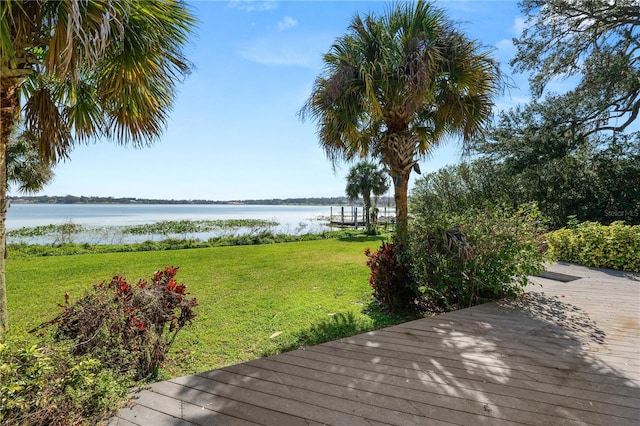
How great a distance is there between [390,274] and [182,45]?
3.84 m

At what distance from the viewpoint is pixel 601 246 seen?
6.61 meters

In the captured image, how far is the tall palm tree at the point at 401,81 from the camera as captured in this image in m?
4.43

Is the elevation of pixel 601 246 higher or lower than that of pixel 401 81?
lower

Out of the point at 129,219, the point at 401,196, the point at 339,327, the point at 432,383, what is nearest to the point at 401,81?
the point at 401,196

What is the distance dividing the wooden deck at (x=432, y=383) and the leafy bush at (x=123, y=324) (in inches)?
16.3

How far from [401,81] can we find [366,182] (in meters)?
18.6

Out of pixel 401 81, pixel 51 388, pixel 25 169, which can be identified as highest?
pixel 401 81

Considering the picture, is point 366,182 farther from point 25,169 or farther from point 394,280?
point 394,280

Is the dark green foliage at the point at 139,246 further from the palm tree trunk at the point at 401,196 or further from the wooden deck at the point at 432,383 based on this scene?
the wooden deck at the point at 432,383

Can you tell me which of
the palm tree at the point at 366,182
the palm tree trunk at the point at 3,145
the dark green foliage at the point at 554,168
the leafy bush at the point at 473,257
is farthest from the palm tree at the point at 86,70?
the palm tree at the point at 366,182

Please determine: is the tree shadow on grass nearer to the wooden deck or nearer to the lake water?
the wooden deck

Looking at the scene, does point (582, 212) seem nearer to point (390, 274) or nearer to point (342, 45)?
point (390, 274)

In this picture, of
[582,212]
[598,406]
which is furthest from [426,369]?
[582,212]

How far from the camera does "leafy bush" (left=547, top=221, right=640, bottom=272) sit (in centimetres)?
621
